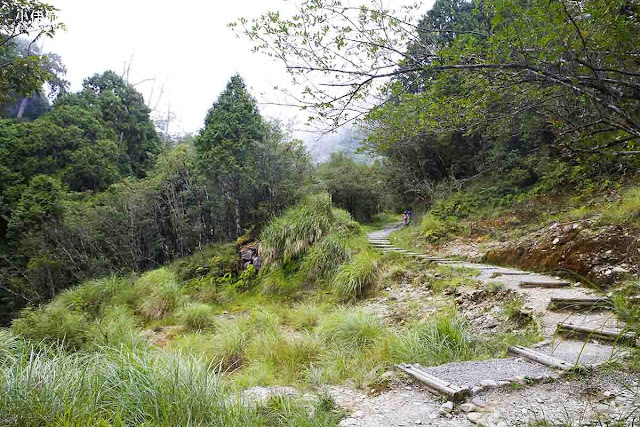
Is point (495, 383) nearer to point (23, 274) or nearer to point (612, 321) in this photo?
point (612, 321)

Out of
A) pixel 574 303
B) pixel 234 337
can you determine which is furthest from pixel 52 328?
pixel 574 303

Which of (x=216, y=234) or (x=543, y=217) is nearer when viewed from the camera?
(x=543, y=217)

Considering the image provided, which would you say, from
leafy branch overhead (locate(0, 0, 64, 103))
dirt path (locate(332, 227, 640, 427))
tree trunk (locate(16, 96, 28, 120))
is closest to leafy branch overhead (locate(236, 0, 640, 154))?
dirt path (locate(332, 227, 640, 427))

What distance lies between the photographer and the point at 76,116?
1409 cm

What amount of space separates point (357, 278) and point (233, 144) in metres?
5.74

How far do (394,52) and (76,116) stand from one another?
1628 centimetres

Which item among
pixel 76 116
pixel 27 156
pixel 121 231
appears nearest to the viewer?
pixel 121 231

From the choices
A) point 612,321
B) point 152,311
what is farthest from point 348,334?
point 152,311

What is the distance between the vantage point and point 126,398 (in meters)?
2.02

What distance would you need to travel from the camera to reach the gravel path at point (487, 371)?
2.26 metres

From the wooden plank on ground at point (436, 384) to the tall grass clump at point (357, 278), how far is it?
3.43m

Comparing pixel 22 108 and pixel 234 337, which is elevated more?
pixel 22 108

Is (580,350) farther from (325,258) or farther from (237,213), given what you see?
(237,213)

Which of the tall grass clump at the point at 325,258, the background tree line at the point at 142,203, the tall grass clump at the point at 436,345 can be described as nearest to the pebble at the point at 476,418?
the tall grass clump at the point at 436,345
